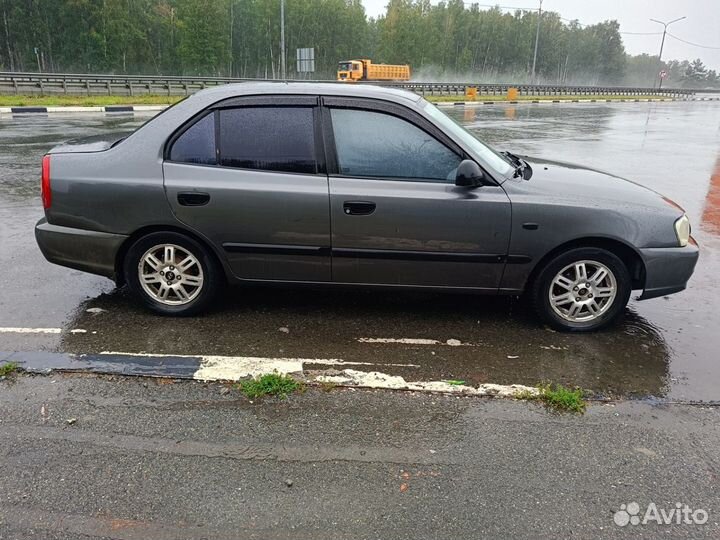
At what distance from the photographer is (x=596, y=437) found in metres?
2.86

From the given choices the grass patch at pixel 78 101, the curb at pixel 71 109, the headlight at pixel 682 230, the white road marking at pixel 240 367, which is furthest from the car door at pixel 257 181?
the grass patch at pixel 78 101

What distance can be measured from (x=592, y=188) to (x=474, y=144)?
2.93 ft

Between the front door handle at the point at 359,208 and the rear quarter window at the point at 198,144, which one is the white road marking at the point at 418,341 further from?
the rear quarter window at the point at 198,144

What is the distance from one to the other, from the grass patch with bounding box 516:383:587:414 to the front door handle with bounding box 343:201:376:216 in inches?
59.7

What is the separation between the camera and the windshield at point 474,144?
389 centimetres

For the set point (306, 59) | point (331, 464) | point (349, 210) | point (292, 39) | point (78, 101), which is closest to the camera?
point (331, 464)

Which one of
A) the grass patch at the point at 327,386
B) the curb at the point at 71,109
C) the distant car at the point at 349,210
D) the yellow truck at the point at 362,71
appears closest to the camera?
the grass patch at the point at 327,386

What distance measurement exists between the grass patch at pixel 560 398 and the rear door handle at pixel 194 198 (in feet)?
7.84

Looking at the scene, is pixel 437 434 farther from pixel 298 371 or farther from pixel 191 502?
pixel 191 502

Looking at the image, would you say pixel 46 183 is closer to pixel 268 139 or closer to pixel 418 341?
pixel 268 139

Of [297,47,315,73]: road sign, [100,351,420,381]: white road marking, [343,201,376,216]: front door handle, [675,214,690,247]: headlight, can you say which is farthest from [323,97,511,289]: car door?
[297,47,315,73]: road sign

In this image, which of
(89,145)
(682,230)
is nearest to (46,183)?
(89,145)

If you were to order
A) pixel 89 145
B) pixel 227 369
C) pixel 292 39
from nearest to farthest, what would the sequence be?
pixel 227 369 < pixel 89 145 < pixel 292 39

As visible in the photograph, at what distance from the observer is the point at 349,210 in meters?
3.75
